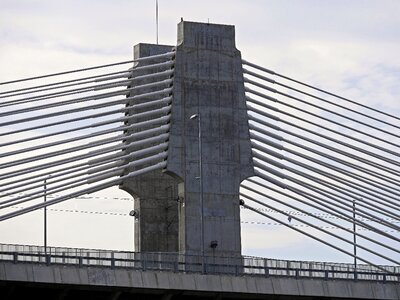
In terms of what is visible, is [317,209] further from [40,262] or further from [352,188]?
[40,262]

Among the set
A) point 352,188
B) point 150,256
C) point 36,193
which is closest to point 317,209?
point 352,188

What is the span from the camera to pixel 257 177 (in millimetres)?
113562

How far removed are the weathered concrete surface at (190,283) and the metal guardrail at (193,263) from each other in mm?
590

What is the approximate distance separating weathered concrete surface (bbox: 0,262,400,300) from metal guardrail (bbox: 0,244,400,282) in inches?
23.2

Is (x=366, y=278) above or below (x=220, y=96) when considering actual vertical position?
below

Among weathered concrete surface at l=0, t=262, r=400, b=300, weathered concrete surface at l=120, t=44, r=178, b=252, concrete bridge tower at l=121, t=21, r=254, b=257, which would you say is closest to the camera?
weathered concrete surface at l=0, t=262, r=400, b=300

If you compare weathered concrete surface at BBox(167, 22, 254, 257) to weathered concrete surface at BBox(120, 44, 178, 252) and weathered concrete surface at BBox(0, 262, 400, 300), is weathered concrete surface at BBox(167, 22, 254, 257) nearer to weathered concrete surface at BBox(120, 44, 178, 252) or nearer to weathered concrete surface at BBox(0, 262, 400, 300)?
weathered concrete surface at BBox(120, 44, 178, 252)

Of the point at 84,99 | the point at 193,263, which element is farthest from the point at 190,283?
the point at 84,99

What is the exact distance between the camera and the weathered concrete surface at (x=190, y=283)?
98.6 meters

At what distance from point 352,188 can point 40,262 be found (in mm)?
19400

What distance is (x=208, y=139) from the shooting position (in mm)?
112938

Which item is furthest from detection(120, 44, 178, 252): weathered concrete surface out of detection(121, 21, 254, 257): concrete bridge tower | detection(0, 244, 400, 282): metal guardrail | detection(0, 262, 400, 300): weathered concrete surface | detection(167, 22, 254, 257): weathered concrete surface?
detection(0, 262, 400, 300): weathered concrete surface

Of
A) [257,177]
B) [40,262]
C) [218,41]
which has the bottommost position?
[40,262]

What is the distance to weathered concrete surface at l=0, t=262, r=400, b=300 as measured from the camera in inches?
3883
